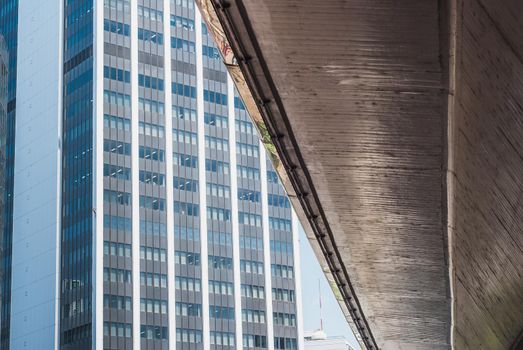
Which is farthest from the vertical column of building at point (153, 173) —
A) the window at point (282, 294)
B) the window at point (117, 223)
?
the window at point (282, 294)

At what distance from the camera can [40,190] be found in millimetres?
141750

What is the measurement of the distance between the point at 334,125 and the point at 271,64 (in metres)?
1.83

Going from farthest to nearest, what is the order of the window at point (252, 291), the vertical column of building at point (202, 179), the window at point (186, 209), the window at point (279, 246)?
the window at point (279, 246), the window at point (252, 291), the window at point (186, 209), the vertical column of building at point (202, 179)

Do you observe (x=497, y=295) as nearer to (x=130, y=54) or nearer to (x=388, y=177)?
(x=388, y=177)

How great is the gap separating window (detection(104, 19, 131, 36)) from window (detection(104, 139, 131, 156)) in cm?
1543

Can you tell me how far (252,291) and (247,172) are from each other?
650 inches

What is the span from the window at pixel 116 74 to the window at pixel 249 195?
2158 cm

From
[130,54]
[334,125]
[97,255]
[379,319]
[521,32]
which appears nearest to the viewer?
[521,32]

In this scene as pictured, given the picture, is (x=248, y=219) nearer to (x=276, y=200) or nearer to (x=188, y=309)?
(x=276, y=200)

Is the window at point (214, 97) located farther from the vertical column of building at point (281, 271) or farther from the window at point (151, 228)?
the window at point (151, 228)

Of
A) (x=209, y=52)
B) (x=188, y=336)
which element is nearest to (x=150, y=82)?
(x=209, y=52)

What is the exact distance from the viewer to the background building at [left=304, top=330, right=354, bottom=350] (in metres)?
175

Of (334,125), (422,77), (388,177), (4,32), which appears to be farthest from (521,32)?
(4,32)

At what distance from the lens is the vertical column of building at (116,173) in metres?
127
